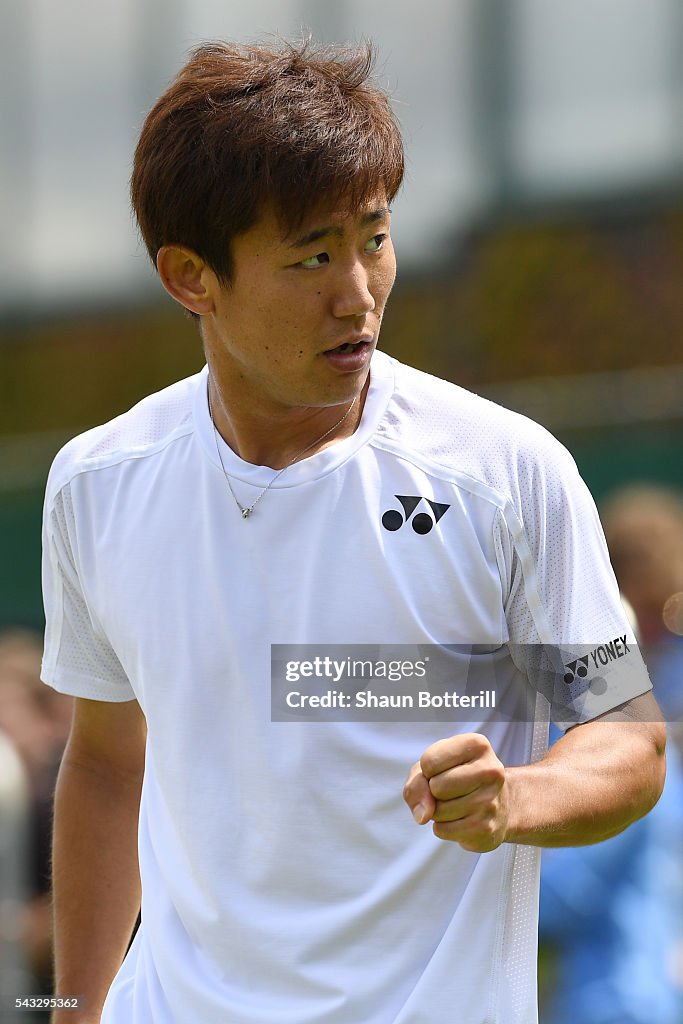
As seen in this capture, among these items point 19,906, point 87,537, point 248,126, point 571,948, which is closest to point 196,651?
point 87,537

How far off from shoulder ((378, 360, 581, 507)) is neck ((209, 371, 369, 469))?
0.07 m

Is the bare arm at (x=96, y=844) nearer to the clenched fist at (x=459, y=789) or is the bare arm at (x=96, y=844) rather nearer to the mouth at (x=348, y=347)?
the mouth at (x=348, y=347)

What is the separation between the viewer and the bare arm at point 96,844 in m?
2.50

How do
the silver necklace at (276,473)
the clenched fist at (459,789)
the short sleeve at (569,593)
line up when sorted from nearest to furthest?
the clenched fist at (459,789), the short sleeve at (569,593), the silver necklace at (276,473)

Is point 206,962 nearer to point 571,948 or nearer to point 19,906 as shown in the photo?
point 571,948

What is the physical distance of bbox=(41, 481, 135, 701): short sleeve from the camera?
93.8 inches

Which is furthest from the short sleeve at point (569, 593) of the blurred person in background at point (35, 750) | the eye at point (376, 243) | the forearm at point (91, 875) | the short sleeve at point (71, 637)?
the blurred person in background at point (35, 750)

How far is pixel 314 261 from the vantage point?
209 cm

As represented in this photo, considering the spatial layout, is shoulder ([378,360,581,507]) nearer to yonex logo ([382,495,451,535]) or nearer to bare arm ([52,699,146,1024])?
yonex logo ([382,495,451,535])

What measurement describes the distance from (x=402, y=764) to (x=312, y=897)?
0.76 feet

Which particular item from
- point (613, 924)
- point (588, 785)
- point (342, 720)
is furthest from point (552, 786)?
point (613, 924)

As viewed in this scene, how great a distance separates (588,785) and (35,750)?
9.67 feet

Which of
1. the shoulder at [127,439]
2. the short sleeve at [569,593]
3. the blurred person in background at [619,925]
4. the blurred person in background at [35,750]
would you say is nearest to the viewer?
the short sleeve at [569,593]

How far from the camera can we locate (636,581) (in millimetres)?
4148
